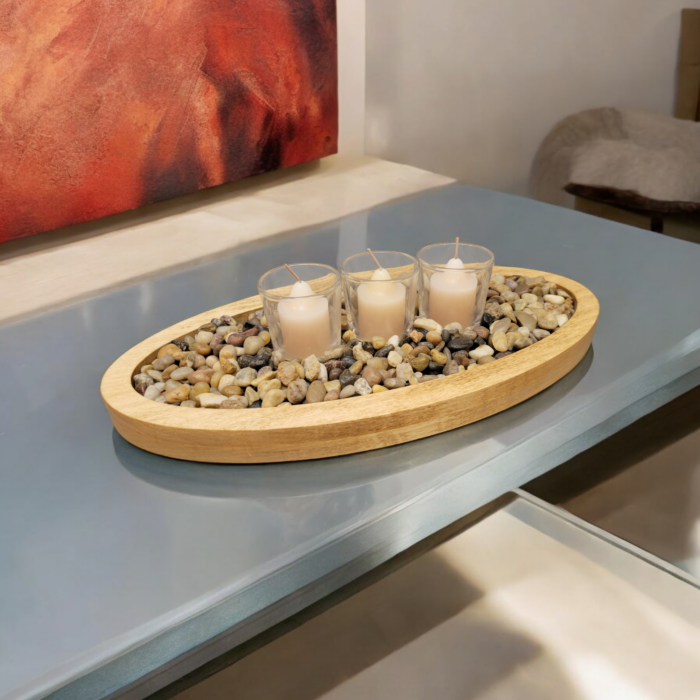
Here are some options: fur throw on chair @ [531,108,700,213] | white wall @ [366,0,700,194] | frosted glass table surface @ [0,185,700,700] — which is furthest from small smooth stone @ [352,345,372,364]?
fur throw on chair @ [531,108,700,213]

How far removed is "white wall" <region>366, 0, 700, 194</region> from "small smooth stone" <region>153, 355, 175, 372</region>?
4.25ft

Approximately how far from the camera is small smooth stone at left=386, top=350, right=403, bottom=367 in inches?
28.3

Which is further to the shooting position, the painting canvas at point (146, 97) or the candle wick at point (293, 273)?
the painting canvas at point (146, 97)

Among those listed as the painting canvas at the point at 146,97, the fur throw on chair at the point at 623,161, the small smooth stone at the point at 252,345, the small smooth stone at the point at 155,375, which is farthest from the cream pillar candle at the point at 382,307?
the fur throw on chair at the point at 623,161

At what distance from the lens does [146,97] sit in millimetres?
1275

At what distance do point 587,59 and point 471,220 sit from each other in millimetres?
1347

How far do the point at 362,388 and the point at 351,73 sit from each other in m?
1.25

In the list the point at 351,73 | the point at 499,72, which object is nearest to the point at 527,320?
the point at 351,73

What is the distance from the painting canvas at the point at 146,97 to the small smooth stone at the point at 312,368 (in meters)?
0.70

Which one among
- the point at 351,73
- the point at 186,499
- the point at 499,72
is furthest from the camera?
the point at 499,72

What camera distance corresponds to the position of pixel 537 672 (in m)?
0.61

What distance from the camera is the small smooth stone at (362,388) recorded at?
2.20 feet

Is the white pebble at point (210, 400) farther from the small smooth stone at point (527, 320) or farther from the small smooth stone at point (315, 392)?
the small smooth stone at point (527, 320)

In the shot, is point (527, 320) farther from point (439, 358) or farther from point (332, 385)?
point (332, 385)
